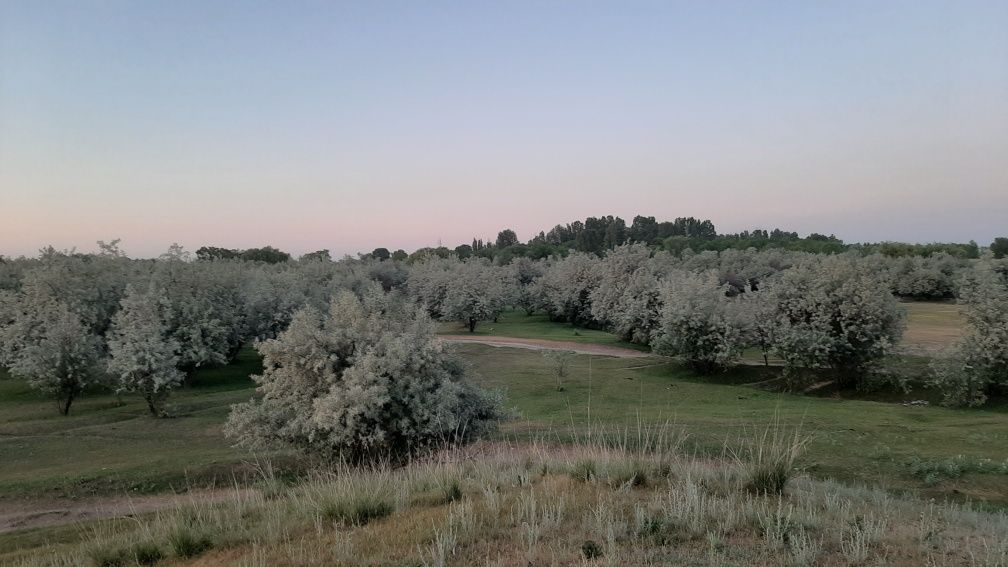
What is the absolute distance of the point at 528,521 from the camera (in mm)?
5945

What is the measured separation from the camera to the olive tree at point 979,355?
21.6 m

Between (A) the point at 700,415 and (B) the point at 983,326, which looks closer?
(A) the point at 700,415

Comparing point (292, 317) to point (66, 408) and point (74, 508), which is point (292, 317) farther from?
point (66, 408)

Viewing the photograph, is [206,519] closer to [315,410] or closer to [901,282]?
[315,410]

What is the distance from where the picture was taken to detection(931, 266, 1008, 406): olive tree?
2161 cm

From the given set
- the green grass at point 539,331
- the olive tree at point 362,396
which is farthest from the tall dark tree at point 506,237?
the olive tree at point 362,396

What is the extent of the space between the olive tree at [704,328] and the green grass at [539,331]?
11.2 metres

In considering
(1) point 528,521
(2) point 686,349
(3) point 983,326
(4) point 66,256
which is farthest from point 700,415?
(4) point 66,256

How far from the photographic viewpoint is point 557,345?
40.8 m

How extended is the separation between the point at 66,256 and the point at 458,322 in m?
32.5

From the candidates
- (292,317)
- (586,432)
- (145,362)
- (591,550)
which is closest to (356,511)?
(591,550)

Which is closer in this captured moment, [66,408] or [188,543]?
[188,543]

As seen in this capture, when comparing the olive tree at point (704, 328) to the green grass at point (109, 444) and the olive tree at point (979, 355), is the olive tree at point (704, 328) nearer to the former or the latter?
the olive tree at point (979, 355)

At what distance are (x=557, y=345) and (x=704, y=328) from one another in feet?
44.9
